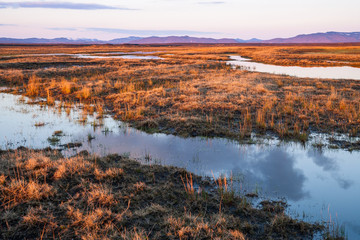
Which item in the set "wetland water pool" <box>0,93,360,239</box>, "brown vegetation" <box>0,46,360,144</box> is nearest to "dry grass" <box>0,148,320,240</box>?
"wetland water pool" <box>0,93,360,239</box>

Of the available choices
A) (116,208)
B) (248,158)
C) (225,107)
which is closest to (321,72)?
(225,107)

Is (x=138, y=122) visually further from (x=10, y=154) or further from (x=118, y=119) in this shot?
(x=10, y=154)

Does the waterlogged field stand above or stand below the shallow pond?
below

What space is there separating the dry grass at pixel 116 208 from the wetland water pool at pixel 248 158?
88 cm

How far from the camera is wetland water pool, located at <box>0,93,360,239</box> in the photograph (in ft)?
18.4

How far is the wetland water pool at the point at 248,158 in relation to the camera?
562 cm

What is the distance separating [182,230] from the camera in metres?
4.23

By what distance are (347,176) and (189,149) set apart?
4680 mm

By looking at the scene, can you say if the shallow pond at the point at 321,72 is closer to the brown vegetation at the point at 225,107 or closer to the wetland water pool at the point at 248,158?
the brown vegetation at the point at 225,107

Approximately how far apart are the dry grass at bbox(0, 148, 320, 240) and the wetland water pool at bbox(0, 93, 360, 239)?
878 mm

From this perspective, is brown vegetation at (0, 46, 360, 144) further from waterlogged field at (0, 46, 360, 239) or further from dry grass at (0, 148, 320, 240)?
dry grass at (0, 148, 320, 240)

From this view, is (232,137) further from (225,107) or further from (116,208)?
(116,208)

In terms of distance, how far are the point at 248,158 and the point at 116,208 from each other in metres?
4.54

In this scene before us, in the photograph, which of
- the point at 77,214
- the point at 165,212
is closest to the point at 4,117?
the point at 77,214
